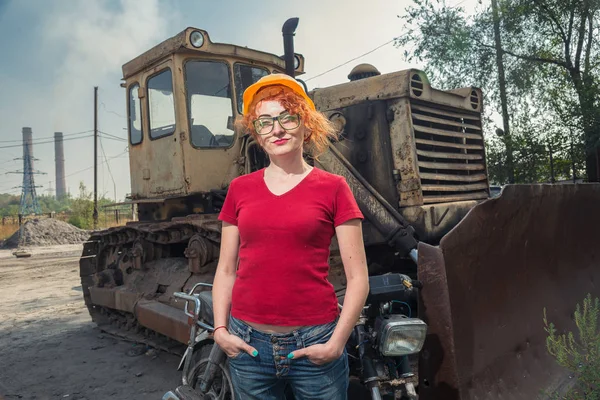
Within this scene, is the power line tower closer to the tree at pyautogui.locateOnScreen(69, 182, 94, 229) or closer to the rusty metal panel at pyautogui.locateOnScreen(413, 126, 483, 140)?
the tree at pyautogui.locateOnScreen(69, 182, 94, 229)

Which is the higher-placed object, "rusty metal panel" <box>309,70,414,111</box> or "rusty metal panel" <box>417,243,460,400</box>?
"rusty metal panel" <box>309,70,414,111</box>

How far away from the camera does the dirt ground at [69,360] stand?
442 centimetres

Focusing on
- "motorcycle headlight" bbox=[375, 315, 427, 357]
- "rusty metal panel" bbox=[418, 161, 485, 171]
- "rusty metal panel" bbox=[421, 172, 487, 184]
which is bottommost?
"motorcycle headlight" bbox=[375, 315, 427, 357]

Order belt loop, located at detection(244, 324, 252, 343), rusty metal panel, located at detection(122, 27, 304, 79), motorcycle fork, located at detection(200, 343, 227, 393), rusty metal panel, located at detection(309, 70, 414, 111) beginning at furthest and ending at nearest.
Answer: rusty metal panel, located at detection(122, 27, 304, 79) → rusty metal panel, located at detection(309, 70, 414, 111) → motorcycle fork, located at detection(200, 343, 227, 393) → belt loop, located at detection(244, 324, 252, 343)

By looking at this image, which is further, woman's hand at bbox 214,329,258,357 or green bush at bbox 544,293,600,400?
green bush at bbox 544,293,600,400

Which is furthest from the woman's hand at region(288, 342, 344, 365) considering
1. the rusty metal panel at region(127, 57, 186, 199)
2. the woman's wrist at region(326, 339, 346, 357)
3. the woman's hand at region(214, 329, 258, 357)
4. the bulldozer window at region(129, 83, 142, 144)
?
the bulldozer window at region(129, 83, 142, 144)

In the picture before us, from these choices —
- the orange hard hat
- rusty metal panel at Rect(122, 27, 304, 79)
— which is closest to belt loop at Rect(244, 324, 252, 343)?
the orange hard hat

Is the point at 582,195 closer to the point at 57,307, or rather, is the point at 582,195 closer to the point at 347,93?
the point at 347,93

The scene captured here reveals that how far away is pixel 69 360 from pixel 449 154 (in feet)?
14.6

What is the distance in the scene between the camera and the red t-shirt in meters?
1.75

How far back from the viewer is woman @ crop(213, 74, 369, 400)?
1740mm

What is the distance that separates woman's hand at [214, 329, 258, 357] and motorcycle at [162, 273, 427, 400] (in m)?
0.65

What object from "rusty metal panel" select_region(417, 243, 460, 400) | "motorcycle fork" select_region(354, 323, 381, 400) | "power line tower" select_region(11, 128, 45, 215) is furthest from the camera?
"power line tower" select_region(11, 128, 45, 215)

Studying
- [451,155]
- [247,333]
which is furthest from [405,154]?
[247,333]
